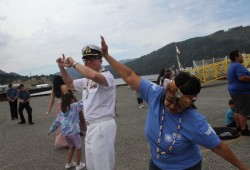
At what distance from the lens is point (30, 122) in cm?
1330

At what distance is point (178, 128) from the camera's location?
241 cm

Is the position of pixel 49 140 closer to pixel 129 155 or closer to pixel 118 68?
pixel 129 155

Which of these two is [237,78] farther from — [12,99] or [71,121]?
[12,99]

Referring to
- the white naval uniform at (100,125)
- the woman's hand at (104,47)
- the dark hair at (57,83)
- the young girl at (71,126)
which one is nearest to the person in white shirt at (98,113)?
the white naval uniform at (100,125)

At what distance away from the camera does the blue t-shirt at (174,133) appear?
2.36 m

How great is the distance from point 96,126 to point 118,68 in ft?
2.67

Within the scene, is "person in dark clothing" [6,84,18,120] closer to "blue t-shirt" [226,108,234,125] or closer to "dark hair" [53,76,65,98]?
"dark hair" [53,76,65,98]

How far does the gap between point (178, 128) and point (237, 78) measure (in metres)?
4.76

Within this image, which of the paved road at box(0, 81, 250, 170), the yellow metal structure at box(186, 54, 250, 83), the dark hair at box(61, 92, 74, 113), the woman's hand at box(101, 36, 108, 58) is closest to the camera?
the woman's hand at box(101, 36, 108, 58)

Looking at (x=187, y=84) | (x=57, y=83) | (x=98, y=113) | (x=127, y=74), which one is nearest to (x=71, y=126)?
(x=57, y=83)

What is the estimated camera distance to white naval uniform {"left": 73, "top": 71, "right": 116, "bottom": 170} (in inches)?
132

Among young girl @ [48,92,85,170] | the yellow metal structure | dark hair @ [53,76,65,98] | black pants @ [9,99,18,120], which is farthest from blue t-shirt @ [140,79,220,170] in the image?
the yellow metal structure

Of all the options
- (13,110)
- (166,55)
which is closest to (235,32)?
(166,55)

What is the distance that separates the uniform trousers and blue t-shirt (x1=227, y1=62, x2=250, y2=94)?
4.17 metres
